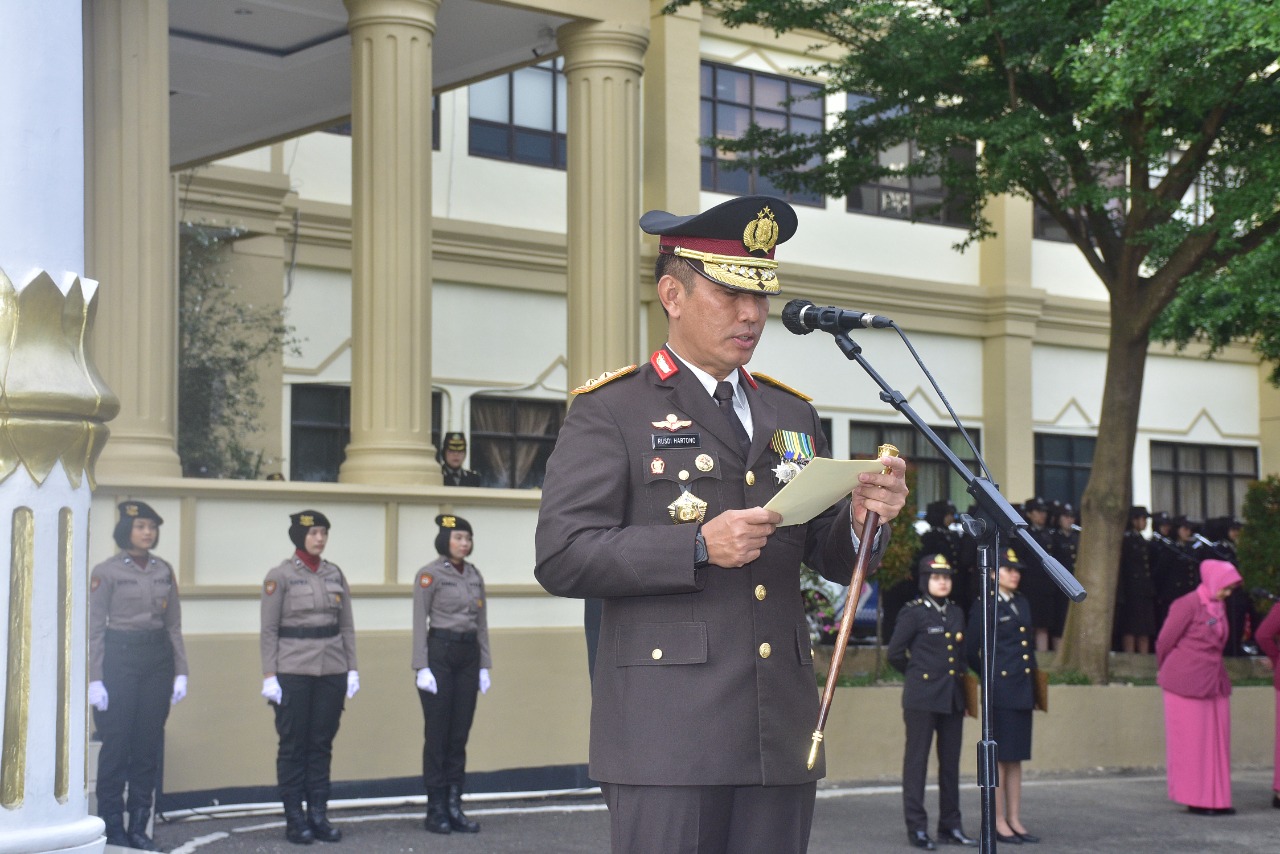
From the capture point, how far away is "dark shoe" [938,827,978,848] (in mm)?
11219

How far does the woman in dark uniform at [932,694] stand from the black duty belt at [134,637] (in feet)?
15.9

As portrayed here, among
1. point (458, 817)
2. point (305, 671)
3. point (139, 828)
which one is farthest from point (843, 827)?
point (139, 828)

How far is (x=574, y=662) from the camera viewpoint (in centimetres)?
1401

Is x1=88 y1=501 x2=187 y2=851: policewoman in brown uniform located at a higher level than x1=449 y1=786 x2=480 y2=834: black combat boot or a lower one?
higher

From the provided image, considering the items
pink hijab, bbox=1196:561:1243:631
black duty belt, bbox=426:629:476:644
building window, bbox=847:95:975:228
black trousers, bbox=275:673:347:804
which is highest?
building window, bbox=847:95:975:228

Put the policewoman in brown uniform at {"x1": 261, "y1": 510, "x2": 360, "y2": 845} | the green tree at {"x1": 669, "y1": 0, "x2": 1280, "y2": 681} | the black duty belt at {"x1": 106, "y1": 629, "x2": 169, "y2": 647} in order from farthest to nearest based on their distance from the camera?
1. the green tree at {"x1": 669, "y1": 0, "x2": 1280, "y2": 681}
2. the policewoman in brown uniform at {"x1": 261, "y1": 510, "x2": 360, "y2": 845}
3. the black duty belt at {"x1": 106, "y1": 629, "x2": 169, "y2": 647}

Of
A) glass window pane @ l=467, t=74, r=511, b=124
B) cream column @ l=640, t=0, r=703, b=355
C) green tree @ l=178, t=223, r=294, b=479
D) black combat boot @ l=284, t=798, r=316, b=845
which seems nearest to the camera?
black combat boot @ l=284, t=798, r=316, b=845

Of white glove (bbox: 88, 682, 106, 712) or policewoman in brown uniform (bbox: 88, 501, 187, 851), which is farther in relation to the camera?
policewoman in brown uniform (bbox: 88, 501, 187, 851)

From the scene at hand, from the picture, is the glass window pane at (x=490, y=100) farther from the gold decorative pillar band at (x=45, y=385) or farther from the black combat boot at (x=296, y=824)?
the gold decorative pillar band at (x=45, y=385)

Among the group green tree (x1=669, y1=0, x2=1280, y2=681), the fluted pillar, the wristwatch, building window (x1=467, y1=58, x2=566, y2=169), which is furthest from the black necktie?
building window (x1=467, y1=58, x2=566, y2=169)

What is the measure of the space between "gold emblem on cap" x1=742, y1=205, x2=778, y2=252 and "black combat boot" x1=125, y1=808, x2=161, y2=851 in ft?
24.3

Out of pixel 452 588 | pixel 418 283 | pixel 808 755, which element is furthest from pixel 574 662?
pixel 808 755

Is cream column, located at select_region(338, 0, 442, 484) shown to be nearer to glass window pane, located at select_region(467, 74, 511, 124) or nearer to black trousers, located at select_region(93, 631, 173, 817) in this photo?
black trousers, located at select_region(93, 631, 173, 817)

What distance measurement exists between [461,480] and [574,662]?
9.69 ft
